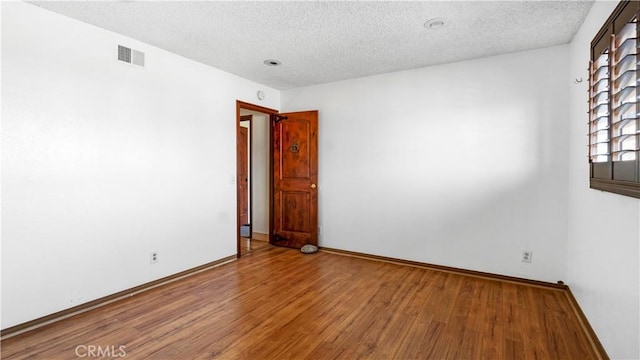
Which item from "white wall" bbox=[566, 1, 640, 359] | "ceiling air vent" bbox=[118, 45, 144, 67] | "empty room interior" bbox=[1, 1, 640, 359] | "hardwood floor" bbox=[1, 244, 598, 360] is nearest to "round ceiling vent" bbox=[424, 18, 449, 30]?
"empty room interior" bbox=[1, 1, 640, 359]

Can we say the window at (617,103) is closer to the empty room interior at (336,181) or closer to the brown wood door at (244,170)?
the empty room interior at (336,181)

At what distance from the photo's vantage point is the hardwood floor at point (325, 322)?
2.15m

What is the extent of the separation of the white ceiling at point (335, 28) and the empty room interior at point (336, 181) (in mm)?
26

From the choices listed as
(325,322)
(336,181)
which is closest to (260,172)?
(336,181)

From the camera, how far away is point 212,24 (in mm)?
2781

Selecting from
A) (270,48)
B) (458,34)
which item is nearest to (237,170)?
(270,48)

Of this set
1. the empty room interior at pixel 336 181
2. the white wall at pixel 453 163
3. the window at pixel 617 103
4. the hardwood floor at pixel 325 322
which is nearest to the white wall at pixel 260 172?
the empty room interior at pixel 336 181

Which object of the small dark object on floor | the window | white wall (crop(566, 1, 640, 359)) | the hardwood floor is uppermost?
Answer: the window

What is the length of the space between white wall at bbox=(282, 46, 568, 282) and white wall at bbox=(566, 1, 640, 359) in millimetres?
229

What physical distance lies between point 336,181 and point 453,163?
1670mm

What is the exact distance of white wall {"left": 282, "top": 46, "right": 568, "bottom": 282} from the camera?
330cm

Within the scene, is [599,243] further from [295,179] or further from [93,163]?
[93,163]

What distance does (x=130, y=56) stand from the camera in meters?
3.09

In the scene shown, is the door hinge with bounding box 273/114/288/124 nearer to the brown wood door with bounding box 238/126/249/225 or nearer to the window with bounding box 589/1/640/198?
the brown wood door with bounding box 238/126/249/225
